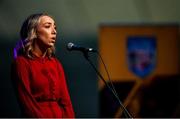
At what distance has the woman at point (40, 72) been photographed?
12.5ft

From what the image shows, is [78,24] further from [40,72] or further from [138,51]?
[40,72]

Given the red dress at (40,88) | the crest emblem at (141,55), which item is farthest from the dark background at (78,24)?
the red dress at (40,88)

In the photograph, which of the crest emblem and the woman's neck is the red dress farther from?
the crest emblem

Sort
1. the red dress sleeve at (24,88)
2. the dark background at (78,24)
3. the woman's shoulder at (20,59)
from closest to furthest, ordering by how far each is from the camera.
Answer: the red dress sleeve at (24,88)
the woman's shoulder at (20,59)
the dark background at (78,24)

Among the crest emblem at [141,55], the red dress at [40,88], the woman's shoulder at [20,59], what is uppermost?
the woman's shoulder at [20,59]

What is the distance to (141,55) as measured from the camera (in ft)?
26.3

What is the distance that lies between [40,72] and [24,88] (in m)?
0.20

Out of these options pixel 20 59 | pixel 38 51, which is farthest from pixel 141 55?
pixel 20 59

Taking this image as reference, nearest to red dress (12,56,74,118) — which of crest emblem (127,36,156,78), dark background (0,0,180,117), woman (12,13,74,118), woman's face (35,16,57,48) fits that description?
woman (12,13,74,118)

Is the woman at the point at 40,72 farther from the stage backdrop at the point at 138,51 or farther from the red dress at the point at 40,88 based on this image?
the stage backdrop at the point at 138,51

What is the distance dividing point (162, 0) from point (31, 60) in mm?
4489

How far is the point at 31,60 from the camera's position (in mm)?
3936

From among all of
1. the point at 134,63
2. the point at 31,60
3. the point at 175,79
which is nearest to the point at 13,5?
the point at 134,63

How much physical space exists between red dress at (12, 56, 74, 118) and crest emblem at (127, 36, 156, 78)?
4013 mm
